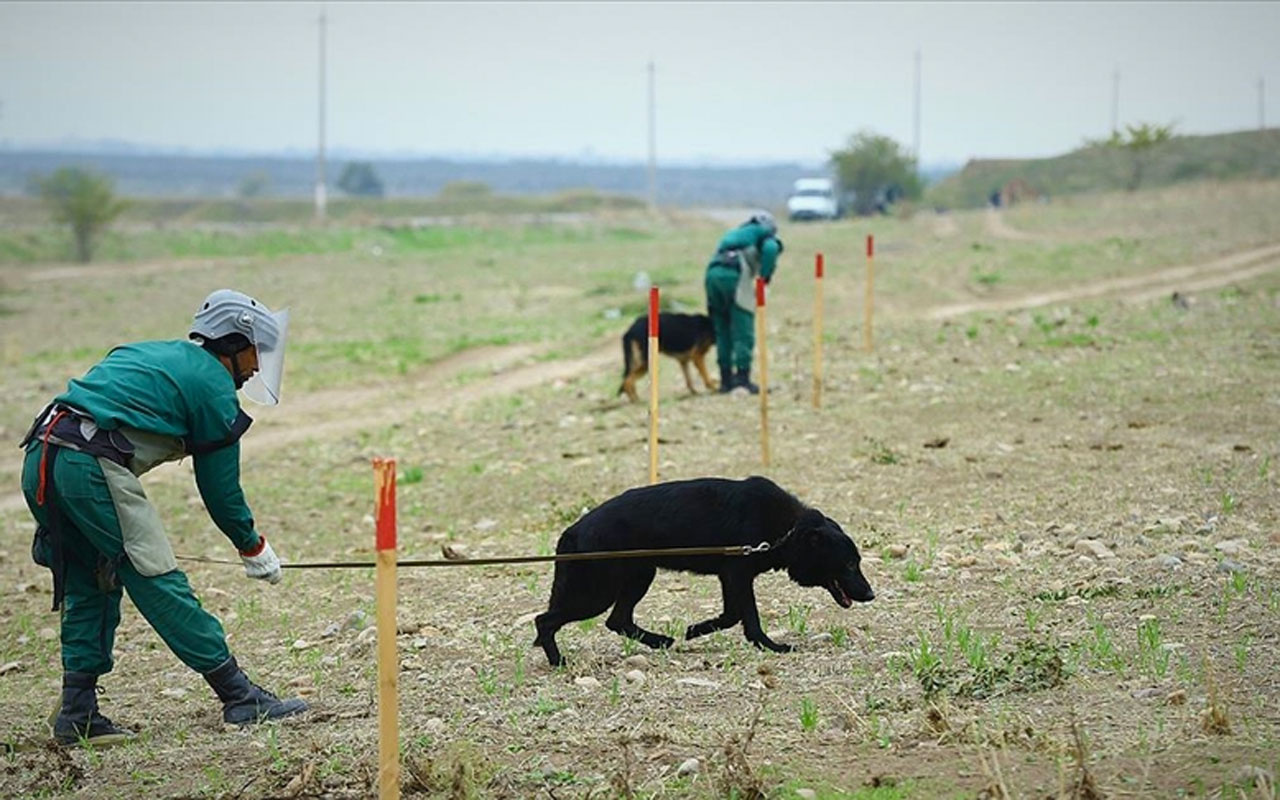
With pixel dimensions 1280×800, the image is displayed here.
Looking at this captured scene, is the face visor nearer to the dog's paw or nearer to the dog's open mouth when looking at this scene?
the dog's paw

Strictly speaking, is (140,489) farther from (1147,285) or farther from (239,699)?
(1147,285)

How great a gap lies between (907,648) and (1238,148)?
8712 centimetres

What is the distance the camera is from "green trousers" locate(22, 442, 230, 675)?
22.4 feet

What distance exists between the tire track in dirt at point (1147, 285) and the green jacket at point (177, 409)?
1759cm

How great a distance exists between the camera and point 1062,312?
74.7 ft

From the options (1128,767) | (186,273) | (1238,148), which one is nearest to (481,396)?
(1128,767)

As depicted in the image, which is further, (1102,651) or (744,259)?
(744,259)

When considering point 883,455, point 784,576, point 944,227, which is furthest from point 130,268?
point 784,576

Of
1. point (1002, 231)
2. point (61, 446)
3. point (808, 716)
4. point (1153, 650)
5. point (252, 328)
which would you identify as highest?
point (1002, 231)

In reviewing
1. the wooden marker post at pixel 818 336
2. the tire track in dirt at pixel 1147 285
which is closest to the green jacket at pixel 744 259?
the wooden marker post at pixel 818 336

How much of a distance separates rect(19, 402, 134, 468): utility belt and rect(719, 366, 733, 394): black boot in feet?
35.4

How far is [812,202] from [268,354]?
56.2 meters

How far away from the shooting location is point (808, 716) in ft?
21.0

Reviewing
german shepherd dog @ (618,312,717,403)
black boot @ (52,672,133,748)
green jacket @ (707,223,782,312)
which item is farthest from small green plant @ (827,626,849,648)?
green jacket @ (707,223,782,312)
